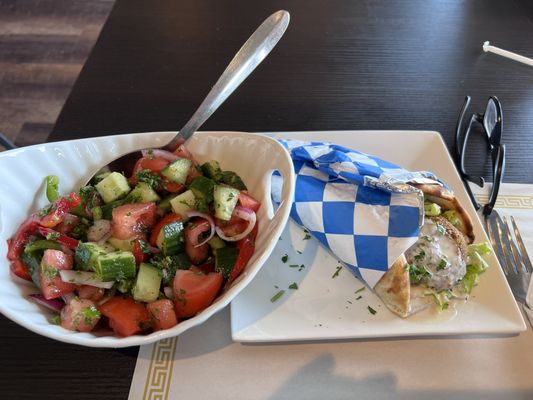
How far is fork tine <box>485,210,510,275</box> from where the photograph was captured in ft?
3.41

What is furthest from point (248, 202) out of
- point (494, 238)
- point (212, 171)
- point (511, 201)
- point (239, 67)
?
point (511, 201)

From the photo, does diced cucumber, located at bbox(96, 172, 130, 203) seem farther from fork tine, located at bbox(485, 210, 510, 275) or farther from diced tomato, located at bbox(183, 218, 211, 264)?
fork tine, located at bbox(485, 210, 510, 275)

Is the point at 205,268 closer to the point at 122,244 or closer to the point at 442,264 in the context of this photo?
the point at 122,244

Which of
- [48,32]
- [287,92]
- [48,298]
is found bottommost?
[48,32]

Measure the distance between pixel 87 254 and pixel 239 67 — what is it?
24.3 inches

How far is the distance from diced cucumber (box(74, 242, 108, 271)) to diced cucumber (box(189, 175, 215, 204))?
10.2 inches

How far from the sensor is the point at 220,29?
1.82m

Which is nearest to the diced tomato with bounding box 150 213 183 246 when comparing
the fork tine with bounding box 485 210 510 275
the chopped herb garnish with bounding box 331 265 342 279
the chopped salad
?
the chopped salad

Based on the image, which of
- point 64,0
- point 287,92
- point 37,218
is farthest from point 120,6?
point 64,0

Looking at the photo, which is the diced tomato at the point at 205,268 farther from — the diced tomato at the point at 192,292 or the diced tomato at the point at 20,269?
the diced tomato at the point at 20,269

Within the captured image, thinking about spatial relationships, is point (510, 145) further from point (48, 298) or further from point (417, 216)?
point (48, 298)

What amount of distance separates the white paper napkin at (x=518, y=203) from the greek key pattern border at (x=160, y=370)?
0.99m

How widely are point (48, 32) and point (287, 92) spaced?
293 cm

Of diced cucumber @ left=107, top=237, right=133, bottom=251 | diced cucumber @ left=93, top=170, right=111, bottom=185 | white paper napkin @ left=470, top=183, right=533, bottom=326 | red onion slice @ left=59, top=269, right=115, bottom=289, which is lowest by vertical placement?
red onion slice @ left=59, top=269, right=115, bottom=289
